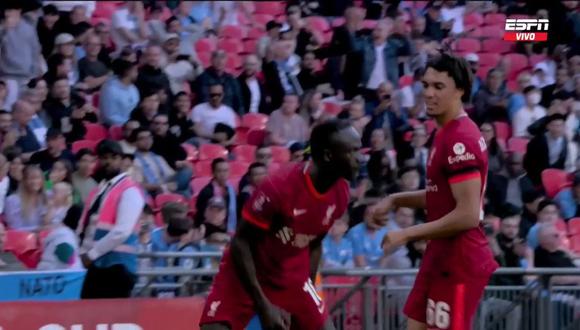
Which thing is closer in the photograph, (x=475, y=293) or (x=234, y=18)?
(x=475, y=293)

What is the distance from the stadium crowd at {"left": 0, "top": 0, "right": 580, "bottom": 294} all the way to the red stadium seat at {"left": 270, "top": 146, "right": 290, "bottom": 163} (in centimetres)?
2

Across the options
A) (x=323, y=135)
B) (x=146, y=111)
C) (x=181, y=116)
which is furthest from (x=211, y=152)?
(x=323, y=135)

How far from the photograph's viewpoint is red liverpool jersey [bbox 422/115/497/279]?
7445 millimetres

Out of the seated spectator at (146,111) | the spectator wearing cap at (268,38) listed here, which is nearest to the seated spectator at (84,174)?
the seated spectator at (146,111)

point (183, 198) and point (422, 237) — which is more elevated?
point (422, 237)

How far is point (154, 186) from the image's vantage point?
585 inches

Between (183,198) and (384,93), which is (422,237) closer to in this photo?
(183,198)

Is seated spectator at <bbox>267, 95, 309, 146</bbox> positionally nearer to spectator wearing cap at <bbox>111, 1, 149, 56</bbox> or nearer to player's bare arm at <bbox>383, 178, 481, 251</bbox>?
spectator wearing cap at <bbox>111, 1, 149, 56</bbox>

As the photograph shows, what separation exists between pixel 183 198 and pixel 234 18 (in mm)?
5977

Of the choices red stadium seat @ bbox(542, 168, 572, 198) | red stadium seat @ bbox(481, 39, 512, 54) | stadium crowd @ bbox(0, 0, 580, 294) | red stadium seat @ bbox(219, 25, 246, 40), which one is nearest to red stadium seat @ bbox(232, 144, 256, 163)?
stadium crowd @ bbox(0, 0, 580, 294)

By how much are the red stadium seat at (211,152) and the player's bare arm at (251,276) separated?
8182 mm

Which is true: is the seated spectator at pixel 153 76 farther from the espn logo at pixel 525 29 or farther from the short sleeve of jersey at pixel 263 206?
the short sleeve of jersey at pixel 263 206

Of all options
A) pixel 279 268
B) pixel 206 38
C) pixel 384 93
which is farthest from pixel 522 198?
pixel 279 268

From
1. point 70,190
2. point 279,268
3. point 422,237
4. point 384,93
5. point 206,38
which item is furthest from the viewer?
point 206,38
